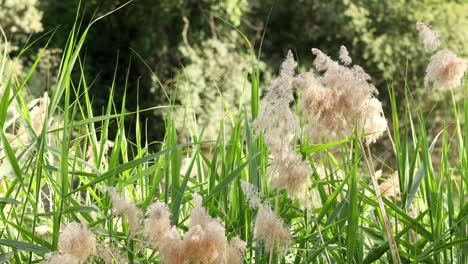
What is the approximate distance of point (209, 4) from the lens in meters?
12.2

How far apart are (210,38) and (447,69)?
1055cm

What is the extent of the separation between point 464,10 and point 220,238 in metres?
12.4

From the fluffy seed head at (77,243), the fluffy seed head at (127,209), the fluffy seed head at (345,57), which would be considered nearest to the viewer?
the fluffy seed head at (77,243)

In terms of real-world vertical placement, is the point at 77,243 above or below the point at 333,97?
below

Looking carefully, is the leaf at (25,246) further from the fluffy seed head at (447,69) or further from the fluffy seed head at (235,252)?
the fluffy seed head at (447,69)

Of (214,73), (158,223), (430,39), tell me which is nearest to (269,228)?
(158,223)

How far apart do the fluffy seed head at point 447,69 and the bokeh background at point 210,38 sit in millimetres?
9332

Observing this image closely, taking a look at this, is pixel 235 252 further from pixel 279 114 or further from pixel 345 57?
pixel 345 57

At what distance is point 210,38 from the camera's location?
12.2 m

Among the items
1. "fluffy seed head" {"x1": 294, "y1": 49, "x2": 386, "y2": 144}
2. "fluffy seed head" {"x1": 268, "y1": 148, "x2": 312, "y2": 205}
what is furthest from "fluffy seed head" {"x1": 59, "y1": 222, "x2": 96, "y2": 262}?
"fluffy seed head" {"x1": 294, "y1": 49, "x2": 386, "y2": 144}

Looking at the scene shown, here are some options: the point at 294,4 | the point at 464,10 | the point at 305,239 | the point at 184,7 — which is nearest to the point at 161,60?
the point at 184,7

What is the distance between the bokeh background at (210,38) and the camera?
1183 cm

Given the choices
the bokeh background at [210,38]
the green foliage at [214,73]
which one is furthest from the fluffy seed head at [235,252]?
the green foliage at [214,73]

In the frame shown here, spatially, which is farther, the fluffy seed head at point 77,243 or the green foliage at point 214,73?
the green foliage at point 214,73
